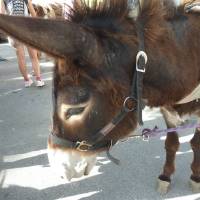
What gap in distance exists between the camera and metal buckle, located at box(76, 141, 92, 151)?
209 cm

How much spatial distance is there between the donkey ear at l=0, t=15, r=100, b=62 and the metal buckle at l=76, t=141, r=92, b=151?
51cm

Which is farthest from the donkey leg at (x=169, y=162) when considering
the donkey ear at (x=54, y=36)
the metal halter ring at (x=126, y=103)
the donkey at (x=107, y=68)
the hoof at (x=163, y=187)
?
the donkey ear at (x=54, y=36)

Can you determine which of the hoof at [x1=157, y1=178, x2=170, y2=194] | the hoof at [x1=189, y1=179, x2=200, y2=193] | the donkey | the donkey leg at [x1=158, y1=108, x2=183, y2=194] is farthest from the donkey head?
the hoof at [x1=189, y1=179, x2=200, y2=193]

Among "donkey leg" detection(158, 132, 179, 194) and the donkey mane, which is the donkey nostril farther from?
"donkey leg" detection(158, 132, 179, 194)

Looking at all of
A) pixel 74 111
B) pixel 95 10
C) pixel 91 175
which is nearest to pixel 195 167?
pixel 91 175

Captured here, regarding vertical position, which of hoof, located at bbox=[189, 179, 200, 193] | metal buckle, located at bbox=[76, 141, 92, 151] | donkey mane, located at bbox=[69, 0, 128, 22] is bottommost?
hoof, located at bbox=[189, 179, 200, 193]

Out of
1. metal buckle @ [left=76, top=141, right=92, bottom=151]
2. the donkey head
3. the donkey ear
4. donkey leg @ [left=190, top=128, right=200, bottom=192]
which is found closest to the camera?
the donkey ear

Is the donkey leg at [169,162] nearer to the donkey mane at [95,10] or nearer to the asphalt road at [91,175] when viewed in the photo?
the asphalt road at [91,175]

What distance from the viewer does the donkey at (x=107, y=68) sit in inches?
71.4

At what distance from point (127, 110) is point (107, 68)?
0.26 meters

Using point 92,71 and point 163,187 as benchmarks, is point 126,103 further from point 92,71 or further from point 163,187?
point 163,187

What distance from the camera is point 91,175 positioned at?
3734 mm

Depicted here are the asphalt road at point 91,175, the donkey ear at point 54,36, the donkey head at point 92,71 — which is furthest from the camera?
the asphalt road at point 91,175

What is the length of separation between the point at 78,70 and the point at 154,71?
43 cm
